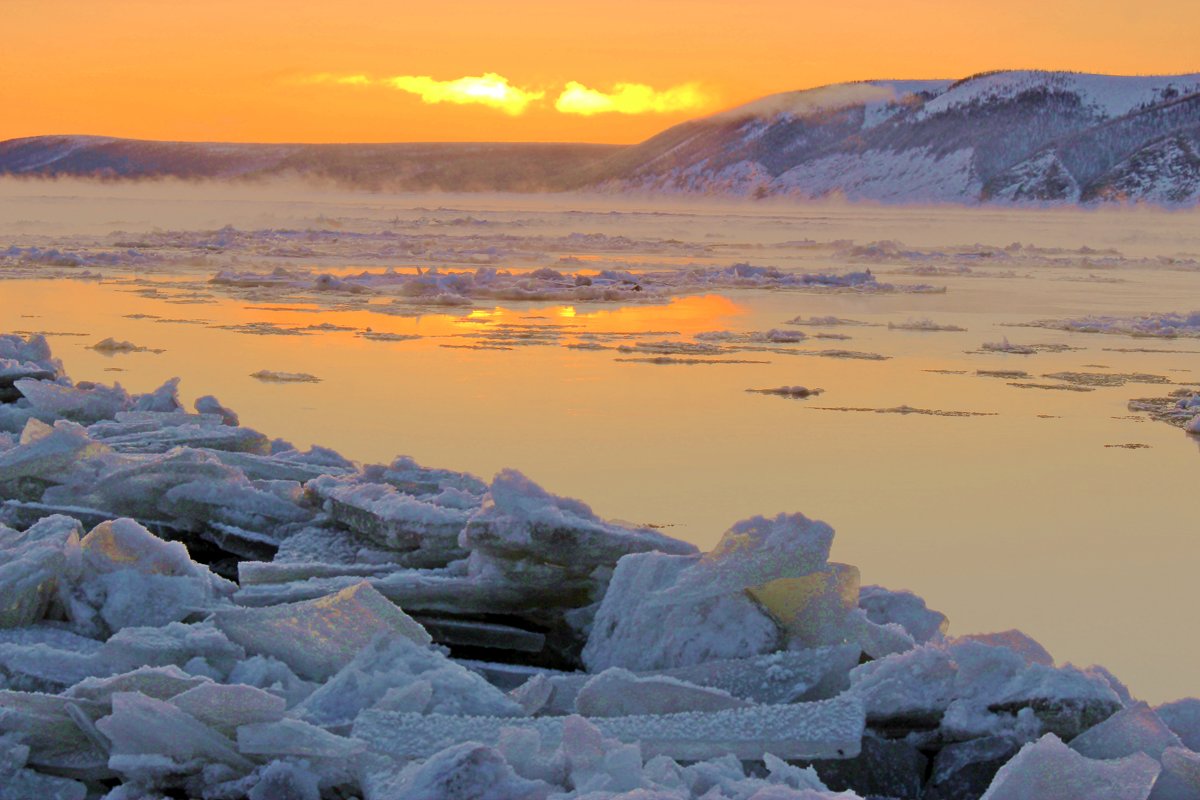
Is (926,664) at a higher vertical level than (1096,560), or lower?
higher

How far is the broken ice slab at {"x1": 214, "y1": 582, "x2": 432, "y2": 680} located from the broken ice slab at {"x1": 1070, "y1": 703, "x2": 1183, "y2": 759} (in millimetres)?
1015

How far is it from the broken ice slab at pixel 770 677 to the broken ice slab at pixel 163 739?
1.64ft

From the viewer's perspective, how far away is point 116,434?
4262mm

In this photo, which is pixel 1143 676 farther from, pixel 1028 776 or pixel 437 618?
pixel 437 618

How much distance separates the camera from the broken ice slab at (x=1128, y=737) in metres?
1.96

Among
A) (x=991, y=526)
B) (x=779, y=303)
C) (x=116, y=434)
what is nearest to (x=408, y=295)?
(x=779, y=303)

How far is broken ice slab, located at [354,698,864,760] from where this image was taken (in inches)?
76.3

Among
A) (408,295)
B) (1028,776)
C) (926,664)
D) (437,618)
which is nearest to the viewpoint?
(1028,776)

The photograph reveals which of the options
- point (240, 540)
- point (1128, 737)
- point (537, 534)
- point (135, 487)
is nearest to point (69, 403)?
point (135, 487)

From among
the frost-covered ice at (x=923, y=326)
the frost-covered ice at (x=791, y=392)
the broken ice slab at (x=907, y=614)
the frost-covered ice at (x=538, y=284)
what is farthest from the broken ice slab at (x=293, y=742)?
the frost-covered ice at (x=538, y=284)

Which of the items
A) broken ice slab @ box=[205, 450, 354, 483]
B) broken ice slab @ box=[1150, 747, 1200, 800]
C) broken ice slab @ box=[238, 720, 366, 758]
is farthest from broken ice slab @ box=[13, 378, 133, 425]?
broken ice slab @ box=[1150, 747, 1200, 800]

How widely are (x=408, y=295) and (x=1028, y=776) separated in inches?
413

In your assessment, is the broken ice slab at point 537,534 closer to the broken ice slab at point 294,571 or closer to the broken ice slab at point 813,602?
the broken ice slab at point 294,571

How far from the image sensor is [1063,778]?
5.77 feet
